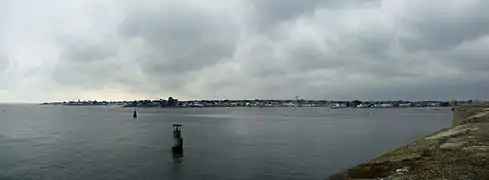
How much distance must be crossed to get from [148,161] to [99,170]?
738 cm

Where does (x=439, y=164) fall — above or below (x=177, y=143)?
above

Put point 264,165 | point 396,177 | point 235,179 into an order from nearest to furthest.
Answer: point 396,177 → point 235,179 → point 264,165

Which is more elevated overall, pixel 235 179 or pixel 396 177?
pixel 396 177

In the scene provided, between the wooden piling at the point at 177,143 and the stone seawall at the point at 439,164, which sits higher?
the stone seawall at the point at 439,164

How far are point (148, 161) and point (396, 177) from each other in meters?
33.1

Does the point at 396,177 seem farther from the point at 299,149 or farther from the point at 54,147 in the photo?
→ the point at 54,147

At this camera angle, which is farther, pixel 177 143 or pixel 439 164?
pixel 177 143

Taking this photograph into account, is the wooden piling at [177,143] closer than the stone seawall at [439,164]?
No

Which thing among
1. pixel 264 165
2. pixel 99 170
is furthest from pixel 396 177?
pixel 99 170

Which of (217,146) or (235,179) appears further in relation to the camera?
(217,146)

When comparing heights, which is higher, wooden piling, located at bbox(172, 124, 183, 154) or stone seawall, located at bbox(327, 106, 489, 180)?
stone seawall, located at bbox(327, 106, 489, 180)

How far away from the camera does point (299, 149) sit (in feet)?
197

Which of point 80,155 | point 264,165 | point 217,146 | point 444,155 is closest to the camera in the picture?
point 444,155

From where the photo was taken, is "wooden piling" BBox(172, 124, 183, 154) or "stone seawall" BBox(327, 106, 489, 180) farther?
"wooden piling" BBox(172, 124, 183, 154)
